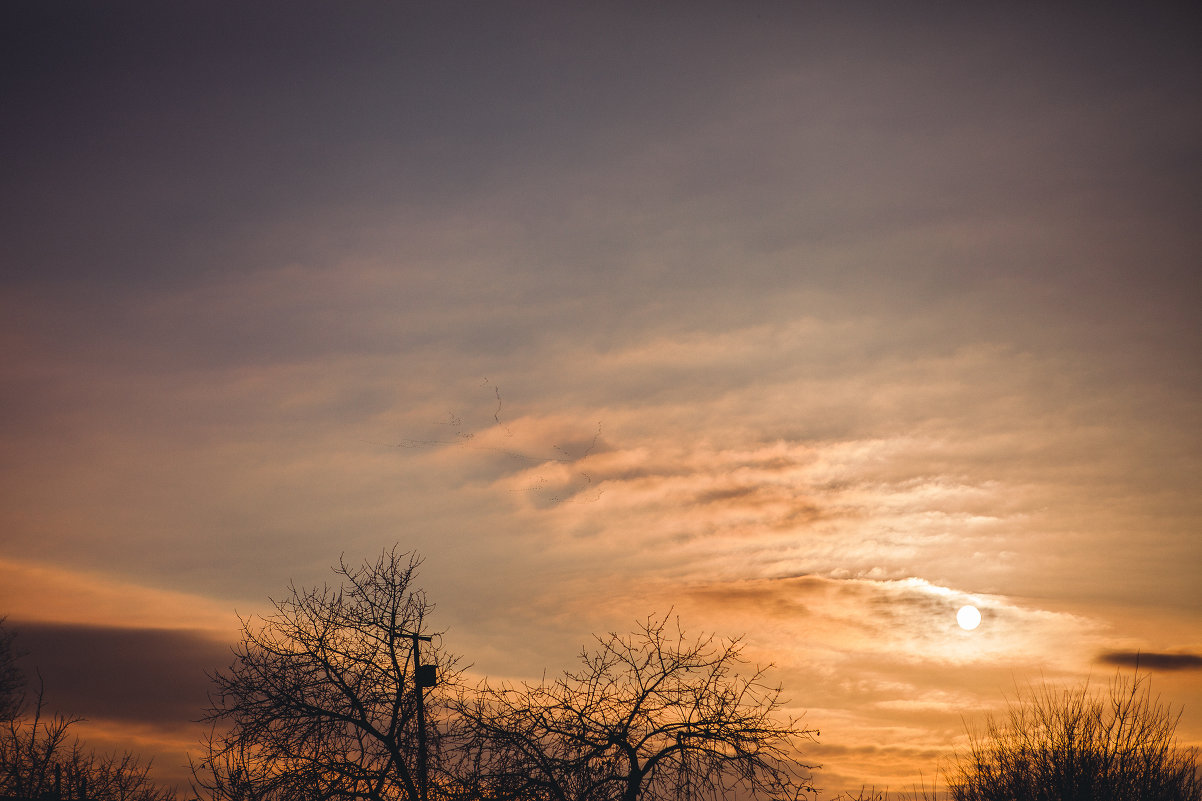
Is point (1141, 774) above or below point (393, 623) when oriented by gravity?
below

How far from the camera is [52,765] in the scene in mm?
25359

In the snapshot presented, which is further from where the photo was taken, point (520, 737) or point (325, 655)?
point (325, 655)

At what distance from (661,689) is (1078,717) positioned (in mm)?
18531

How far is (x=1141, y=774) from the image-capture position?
26.0 meters

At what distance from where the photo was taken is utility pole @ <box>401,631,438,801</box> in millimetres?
16922

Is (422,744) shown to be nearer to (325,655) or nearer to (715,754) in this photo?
(325,655)

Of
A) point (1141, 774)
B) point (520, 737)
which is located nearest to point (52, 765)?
point (520, 737)

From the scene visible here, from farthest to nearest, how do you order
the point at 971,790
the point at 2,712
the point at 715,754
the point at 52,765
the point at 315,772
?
the point at 2,712 → the point at 971,790 → the point at 52,765 → the point at 315,772 → the point at 715,754

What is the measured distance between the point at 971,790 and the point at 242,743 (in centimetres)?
2524

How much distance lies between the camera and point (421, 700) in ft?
57.9

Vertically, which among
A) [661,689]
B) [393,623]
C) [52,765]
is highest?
[393,623]

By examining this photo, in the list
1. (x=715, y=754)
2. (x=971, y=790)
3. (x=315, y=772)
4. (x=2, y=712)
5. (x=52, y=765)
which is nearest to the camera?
(x=715, y=754)

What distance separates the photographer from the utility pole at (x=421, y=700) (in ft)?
55.5

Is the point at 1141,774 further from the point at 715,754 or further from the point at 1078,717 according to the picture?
the point at 715,754
